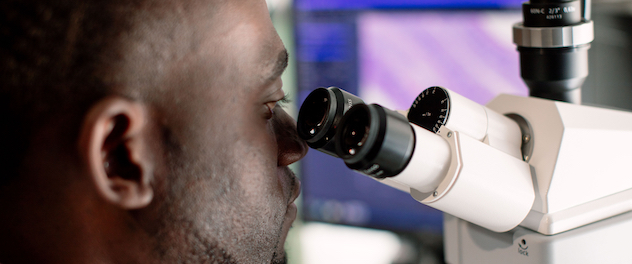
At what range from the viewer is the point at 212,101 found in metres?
0.64

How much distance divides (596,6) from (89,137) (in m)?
1.12

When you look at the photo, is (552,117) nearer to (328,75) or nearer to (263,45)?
(263,45)

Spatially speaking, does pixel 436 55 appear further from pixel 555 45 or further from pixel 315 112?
pixel 315 112

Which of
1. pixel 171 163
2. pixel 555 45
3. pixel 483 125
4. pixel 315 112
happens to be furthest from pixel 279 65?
pixel 555 45

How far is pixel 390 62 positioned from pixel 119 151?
3.30 ft

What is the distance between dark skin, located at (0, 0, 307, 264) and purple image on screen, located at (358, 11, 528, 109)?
787 millimetres

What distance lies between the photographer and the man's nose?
2.45 feet

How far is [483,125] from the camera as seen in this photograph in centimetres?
71

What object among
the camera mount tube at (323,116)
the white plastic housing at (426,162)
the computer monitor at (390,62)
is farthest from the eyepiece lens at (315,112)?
the computer monitor at (390,62)

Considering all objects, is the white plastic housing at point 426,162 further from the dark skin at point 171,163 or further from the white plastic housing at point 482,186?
the dark skin at point 171,163

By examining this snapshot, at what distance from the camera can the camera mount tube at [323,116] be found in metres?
0.68

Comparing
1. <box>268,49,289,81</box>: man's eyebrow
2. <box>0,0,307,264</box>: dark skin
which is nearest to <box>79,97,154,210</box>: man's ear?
<box>0,0,307,264</box>: dark skin

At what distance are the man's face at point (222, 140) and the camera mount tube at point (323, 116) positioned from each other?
0.16ft

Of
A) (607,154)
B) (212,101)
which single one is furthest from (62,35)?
(607,154)
